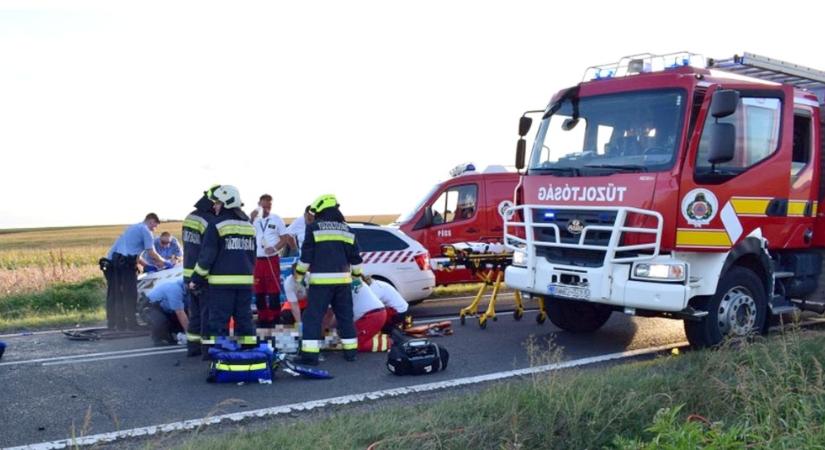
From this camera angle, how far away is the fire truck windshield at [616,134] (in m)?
7.77

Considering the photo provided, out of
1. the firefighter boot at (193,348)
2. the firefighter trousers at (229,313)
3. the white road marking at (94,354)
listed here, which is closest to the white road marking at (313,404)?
the firefighter trousers at (229,313)

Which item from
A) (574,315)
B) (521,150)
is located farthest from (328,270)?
(574,315)

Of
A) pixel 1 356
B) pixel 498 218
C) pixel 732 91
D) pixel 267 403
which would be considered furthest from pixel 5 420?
pixel 498 218

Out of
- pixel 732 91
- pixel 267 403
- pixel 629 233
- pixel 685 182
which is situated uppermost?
pixel 732 91

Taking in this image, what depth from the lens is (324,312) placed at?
26.5 ft

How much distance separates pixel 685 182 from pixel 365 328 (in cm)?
374

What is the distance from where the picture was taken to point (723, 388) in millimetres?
5473

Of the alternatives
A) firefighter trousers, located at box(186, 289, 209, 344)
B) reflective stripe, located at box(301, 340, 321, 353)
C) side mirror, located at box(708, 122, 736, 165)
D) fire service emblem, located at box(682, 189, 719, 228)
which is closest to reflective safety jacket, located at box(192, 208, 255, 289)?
firefighter trousers, located at box(186, 289, 209, 344)

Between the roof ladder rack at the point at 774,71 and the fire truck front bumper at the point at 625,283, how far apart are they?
2.51 m

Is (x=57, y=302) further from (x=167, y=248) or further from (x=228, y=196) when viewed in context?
(x=228, y=196)

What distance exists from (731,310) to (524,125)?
311 centimetres

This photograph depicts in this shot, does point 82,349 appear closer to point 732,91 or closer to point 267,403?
point 267,403

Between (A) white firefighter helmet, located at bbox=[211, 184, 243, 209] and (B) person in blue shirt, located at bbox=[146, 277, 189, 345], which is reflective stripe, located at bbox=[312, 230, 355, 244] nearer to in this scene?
(A) white firefighter helmet, located at bbox=[211, 184, 243, 209]

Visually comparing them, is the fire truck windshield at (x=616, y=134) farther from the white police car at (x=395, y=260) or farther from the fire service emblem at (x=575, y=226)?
the white police car at (x=395, y=260)
